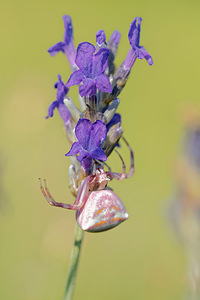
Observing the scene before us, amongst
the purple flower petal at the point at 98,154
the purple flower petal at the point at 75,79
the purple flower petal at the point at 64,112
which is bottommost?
the purple flower petal at the point at 98,154

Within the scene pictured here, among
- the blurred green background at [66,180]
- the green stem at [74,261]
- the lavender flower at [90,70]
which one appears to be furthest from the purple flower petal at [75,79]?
the blurred green background at [66,180]

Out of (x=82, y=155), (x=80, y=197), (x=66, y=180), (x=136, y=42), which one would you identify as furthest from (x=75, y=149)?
(x=66, y=180)

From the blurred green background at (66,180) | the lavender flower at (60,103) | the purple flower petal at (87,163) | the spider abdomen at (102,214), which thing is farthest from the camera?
the blurred green background at (66,180)

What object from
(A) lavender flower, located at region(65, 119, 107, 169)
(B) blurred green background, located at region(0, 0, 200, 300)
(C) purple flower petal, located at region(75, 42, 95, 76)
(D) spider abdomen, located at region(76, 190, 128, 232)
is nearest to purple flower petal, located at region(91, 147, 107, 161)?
(A) lavender flower, located at region(65, 119, 107, 169)

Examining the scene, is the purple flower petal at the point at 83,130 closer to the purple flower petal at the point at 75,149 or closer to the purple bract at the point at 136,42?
the purple flower petal at the point at 75,149

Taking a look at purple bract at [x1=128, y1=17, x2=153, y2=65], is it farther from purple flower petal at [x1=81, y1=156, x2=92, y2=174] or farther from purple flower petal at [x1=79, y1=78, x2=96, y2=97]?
purple flower petal at [x1=81, y1=156, x2=92, y2=174]

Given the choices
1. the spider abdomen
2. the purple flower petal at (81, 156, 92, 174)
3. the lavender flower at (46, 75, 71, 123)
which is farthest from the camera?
the lavender flower at (46, 75, 71, 123)
